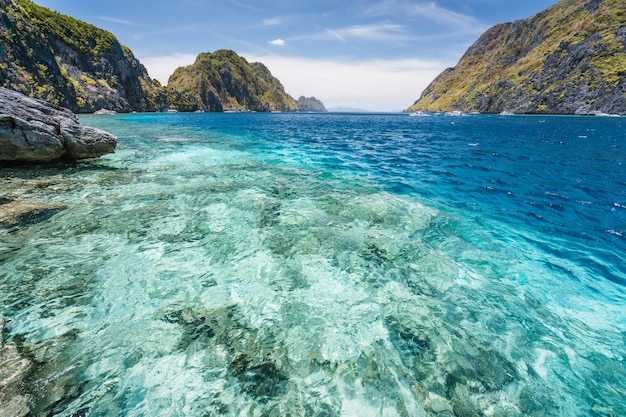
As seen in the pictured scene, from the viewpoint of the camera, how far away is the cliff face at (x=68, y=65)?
81.1 metres

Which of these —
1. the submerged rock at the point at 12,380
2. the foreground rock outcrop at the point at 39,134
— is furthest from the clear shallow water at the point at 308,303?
the foreground rock outcrop at the point at 39,134

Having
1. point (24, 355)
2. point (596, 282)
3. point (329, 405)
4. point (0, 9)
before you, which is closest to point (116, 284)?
point (24, 355)

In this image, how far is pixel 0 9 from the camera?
79.2 meters

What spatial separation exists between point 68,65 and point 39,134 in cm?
14986

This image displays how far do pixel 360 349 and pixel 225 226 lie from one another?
7148mm

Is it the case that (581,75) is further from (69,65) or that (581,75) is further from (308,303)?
(69,65)

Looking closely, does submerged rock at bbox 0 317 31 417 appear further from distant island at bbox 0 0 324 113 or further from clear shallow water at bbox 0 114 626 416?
distant island at bbox 0 0 324 113

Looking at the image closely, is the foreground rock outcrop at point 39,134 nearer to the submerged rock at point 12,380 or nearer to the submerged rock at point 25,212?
the submerged rock at point 25,212

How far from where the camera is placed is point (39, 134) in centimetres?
1508

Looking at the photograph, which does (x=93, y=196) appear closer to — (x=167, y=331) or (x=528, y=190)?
(x=167, y=331)

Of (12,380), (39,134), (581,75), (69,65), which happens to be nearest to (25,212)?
(39,134)

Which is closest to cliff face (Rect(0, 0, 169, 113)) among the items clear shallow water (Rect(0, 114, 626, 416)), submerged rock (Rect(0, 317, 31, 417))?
clear shallow water (Rect(0, 114, 626, 416))

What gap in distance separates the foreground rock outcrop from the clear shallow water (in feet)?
5.38

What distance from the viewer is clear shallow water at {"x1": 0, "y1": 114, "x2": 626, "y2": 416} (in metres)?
4.65
